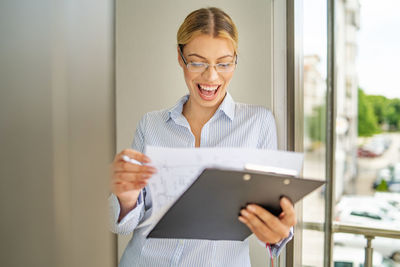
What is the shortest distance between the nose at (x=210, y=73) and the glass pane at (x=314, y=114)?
478 mm

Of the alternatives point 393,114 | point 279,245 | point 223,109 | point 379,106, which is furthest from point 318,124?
point 393,114

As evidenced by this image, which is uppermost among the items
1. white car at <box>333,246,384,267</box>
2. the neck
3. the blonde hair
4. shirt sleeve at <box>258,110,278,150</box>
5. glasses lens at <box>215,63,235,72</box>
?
the blonde hair

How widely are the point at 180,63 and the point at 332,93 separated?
789mm

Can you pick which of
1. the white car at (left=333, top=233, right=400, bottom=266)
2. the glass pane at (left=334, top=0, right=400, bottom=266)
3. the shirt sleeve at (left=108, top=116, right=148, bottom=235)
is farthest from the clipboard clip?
the white car at (left=333, top=233, right=400, bottom=266)

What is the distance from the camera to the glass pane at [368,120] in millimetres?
2002

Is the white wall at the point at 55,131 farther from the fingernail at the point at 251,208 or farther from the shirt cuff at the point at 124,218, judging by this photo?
the shirt cuff at the point at 124,218

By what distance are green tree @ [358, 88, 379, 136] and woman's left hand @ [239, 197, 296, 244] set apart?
4.42 m

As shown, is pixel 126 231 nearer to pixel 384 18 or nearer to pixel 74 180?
→ pixel 74 180

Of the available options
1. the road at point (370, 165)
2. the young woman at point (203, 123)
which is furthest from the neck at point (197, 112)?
the road at point (370, 165)

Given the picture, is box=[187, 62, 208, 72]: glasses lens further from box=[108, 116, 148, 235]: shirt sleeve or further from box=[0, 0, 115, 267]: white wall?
box=[0, 0, 115, 267]: white wall

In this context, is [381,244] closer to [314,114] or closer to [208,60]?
[314,114]

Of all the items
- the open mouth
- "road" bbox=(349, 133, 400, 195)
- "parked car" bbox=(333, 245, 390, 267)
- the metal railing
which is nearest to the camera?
the open mouth

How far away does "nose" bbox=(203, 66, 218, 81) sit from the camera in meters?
0.94

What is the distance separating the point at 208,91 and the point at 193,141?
160 millimetres
